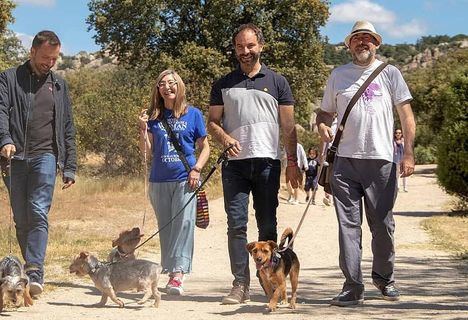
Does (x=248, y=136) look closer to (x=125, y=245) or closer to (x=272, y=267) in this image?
(x=272, y=267)

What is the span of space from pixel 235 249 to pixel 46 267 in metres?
3.17

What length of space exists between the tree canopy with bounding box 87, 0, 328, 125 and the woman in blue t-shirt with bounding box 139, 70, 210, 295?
26908 mm

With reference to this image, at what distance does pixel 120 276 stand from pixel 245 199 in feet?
3.98

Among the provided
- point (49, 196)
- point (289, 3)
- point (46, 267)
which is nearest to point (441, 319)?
point (49, 196)

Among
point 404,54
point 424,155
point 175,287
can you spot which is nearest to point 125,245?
point 175,287

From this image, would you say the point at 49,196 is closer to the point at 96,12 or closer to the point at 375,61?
the point at 375,61

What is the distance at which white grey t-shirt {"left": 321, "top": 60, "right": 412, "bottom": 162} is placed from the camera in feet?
20.9

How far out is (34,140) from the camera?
6.78 metres

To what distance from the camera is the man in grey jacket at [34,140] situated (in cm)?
671

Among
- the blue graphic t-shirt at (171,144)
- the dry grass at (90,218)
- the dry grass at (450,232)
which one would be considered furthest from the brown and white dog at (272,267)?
the dry grass at (450,232)

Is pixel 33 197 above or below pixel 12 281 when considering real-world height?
above

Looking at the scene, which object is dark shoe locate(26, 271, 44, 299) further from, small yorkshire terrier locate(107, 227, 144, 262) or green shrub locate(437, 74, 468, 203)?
green shrub locate(437, 74, 468, 203)

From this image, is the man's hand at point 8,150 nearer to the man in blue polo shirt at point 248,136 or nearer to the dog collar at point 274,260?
the man in blue polo shirt at point 248,136

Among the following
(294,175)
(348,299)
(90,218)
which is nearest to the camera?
(348,299)
